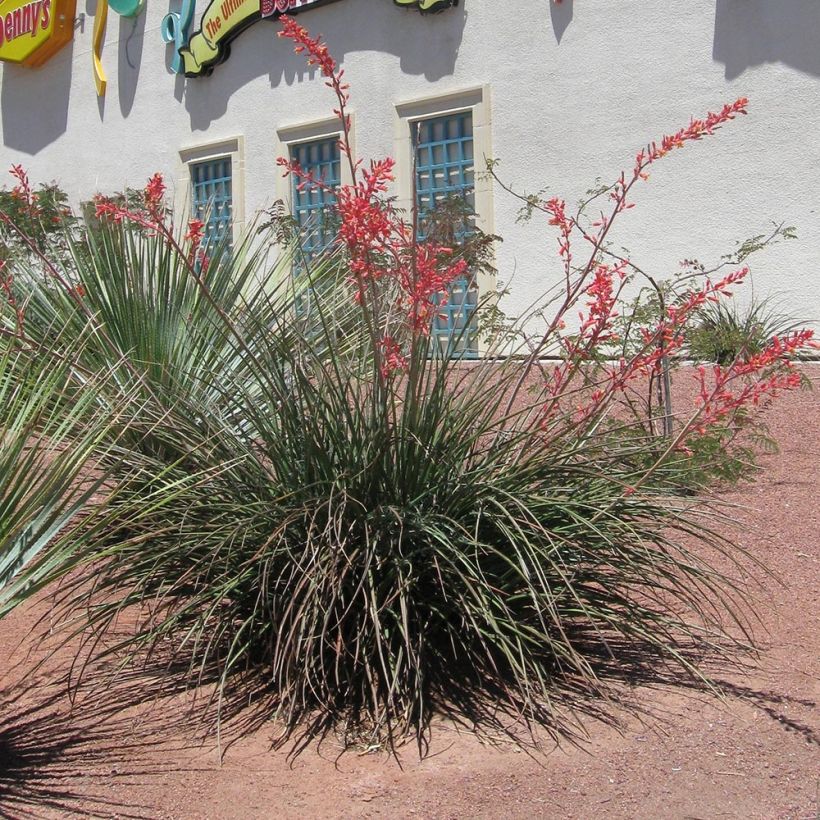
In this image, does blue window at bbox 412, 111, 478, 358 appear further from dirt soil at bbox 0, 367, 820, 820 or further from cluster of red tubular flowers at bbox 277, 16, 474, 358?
dirt soil at bbox 0, 367, 820, 820

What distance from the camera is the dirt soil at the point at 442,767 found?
3320 mm

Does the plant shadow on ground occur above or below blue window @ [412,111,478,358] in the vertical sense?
below

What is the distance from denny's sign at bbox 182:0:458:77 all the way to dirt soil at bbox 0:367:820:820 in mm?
10302

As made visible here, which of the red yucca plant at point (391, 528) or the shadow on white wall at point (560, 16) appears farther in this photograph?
the shadow on white wall at point (560, 16)

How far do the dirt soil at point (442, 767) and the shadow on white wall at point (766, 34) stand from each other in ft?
22.5

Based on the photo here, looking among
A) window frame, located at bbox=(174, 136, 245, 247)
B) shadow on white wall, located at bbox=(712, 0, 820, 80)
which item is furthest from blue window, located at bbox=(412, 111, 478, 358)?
shadow on white wall, located at bbox=(712, 0, 820, 80)

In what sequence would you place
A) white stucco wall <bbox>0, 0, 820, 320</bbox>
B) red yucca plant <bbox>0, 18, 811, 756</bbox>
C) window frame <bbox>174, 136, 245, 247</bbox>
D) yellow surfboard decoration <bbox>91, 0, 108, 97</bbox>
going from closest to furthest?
red yucca plant <bbox>0, 18, 811, 756</bbox> → white stucco wall <bbox>0, 0, 820, 320</bbox> → window frame <bbox>174, 136, 245, 247</bbox> → yellow surfboard decoration <bbox>91, 0, 108, 97</bbox>

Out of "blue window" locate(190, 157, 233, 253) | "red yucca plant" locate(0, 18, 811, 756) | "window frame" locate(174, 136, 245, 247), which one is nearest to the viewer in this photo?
"red yucca plant" locate(0, 18, 811, 756)

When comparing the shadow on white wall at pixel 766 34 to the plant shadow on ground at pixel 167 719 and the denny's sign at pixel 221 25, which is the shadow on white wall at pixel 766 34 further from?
the plant shadow on ground at pixel 167 719

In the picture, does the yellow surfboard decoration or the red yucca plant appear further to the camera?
the yellow surfboard decoration

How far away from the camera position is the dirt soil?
3.32 metres

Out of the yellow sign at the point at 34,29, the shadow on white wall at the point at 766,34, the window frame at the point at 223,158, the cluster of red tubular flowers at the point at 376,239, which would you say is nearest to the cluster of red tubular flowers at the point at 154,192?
the cluster of red tubular flowers at the point at 376,239

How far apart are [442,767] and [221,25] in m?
11.9

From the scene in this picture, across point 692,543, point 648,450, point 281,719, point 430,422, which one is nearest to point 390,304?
point 430,422
